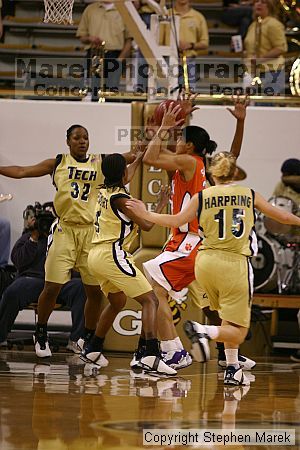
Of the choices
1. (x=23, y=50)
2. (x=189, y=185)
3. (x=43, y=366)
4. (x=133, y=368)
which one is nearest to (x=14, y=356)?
(x=43, y=366)

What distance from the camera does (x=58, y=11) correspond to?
8.98 metres

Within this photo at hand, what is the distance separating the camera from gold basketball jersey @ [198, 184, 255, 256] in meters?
6.83

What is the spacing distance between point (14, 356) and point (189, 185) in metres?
2.30

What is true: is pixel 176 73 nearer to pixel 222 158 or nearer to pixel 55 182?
pixel 55 182

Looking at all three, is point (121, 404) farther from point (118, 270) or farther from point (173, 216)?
point (118, 270)

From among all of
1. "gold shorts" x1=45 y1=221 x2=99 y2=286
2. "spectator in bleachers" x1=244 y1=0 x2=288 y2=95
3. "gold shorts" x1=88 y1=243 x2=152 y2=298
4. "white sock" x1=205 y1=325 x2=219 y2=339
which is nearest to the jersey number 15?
"white sock" x1=205 y1=325 x2=219 y2=339

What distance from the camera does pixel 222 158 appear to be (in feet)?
22.8

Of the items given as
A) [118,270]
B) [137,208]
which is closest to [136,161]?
[118,270]

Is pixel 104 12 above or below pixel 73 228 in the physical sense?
above

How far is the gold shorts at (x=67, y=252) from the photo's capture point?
833cm

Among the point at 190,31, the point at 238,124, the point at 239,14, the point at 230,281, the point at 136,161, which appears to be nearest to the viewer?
the point at 230,281

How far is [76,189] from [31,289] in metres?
1.13

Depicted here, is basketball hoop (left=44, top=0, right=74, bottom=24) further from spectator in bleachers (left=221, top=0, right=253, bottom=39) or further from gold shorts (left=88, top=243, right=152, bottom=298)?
spectator in bleachers (left=221, top=0, right=253, bottom=39)

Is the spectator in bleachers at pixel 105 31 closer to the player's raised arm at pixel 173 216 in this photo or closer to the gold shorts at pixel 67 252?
the gold shorts at pixel 67 252
